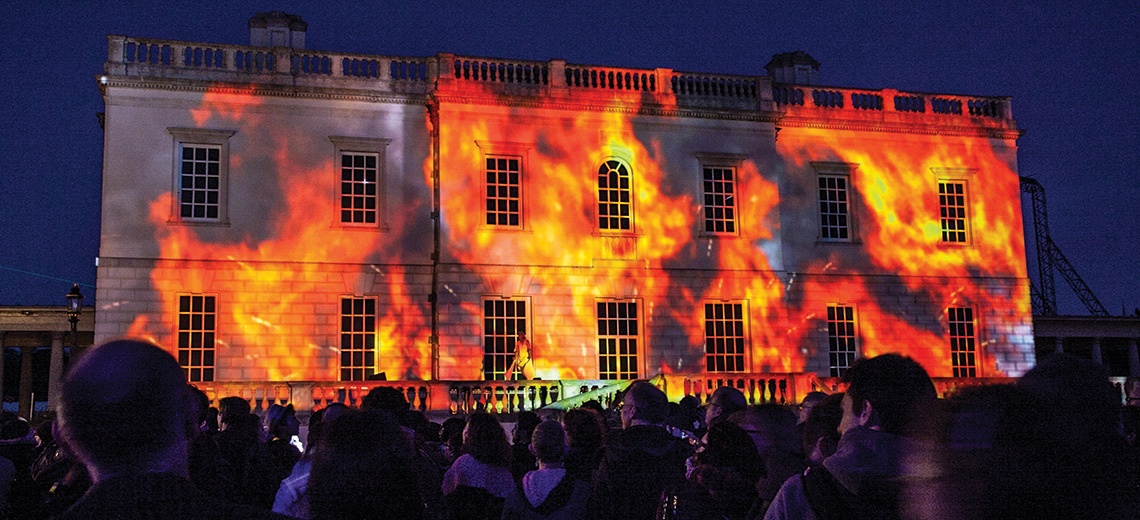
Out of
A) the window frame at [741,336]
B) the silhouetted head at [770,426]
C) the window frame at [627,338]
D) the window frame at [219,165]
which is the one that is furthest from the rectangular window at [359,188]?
the silhouetted head at [770,426]

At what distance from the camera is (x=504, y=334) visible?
24.8 meters

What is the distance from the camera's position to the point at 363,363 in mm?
24219

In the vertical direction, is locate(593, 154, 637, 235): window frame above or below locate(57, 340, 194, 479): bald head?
above

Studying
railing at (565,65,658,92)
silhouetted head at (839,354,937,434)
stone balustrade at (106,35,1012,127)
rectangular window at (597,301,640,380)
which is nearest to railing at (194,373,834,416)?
rectangular window at (597,301,640,380)

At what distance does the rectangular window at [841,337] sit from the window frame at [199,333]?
50.9 feet

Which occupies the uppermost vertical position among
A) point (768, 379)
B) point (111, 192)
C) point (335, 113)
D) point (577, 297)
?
point (335, 113)

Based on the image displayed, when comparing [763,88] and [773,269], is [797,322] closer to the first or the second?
[773,269]

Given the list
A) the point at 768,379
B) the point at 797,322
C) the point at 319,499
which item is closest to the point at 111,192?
the point at 768,379

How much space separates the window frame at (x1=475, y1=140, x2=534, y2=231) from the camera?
25.0 metres

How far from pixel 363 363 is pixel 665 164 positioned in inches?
354

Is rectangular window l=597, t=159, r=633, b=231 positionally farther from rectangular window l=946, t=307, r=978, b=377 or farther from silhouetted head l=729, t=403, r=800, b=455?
silhouetted head l=729, t=403, r=800, b=455

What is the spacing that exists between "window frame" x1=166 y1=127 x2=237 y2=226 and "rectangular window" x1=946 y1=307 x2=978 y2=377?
19.2 m

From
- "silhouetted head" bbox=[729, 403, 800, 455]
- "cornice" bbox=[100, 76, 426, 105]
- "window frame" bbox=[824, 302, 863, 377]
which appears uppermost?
"cornice" bbox=[100, 76, 426, 105]

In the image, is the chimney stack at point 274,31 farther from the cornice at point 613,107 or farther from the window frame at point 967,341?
the window frame at point 967,341
